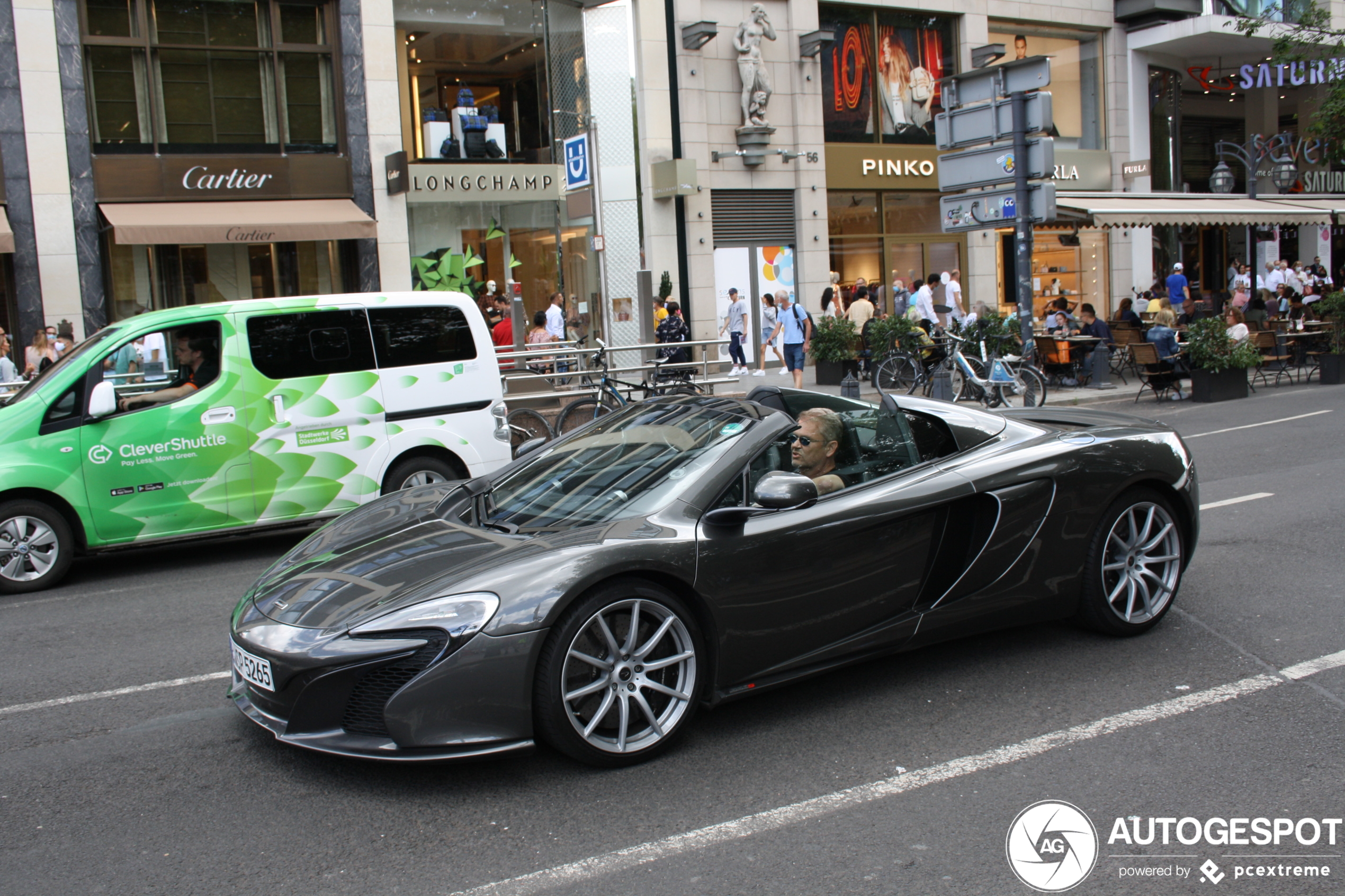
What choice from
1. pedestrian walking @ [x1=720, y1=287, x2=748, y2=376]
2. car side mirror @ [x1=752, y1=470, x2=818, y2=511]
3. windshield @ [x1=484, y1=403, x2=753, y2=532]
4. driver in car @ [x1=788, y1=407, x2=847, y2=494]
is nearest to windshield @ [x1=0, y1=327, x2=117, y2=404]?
windshield @ [x1=484, y1=403, x2=753, y2=532]

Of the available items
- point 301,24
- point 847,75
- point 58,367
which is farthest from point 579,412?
point 847,75

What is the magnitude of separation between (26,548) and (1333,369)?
1883 centimetres

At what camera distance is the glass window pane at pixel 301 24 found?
19.1 m

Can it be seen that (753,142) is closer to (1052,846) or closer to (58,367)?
(58,367)

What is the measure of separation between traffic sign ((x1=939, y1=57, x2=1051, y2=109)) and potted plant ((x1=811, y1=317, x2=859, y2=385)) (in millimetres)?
4396

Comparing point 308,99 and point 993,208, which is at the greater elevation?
point 308,99

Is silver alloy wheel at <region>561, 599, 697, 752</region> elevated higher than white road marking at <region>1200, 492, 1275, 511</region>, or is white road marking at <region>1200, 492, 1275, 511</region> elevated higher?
silver alloy wheel at <region>561, 599, 697, 752</region>

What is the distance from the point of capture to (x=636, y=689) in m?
3.93

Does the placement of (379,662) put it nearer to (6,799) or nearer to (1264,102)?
(6,799)

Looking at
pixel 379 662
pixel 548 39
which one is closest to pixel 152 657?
pixel 379 662

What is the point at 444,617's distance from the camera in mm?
3641

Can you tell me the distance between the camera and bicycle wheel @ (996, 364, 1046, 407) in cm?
1584

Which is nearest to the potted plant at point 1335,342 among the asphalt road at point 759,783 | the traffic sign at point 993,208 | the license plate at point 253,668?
the traffic sign at point 993,208

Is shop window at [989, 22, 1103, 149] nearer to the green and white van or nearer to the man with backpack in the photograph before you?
the man with backpack
